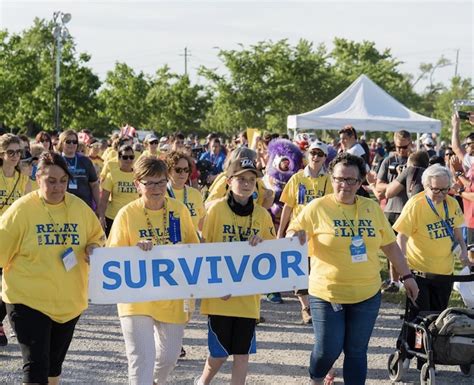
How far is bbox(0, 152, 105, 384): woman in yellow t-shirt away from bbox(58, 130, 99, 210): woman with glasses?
14.5 feet

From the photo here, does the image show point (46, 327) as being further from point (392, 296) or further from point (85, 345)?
point (392, 296)

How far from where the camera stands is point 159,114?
177 feet

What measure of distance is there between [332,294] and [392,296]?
4.93 m

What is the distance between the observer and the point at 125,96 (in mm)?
52219

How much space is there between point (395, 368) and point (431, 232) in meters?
1.17

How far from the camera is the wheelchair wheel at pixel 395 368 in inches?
248

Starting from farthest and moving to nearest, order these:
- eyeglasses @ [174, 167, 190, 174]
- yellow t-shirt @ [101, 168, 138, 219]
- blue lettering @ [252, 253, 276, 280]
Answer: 1. yellow t-shirt @ [101, 168, 138, 219]
2. eyeglasses @ [174, 167, 190, 174]
3. blue lettering @ [252, 253, 276, 280]

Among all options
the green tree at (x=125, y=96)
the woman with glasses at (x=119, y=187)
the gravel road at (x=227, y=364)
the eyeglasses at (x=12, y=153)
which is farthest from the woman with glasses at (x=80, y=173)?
the green tree at (x=125, y=96)

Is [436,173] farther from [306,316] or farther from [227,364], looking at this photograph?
[306,316]

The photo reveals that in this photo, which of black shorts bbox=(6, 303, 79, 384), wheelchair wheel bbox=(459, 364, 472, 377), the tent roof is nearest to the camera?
black shorts bbox=(6, 303, 79, 384)

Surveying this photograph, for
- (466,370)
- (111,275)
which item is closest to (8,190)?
(111,275)

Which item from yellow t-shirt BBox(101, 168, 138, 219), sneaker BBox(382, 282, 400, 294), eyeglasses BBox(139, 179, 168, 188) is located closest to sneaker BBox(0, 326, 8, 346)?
yellow t-shirt BBox(101, 168, 138, 219)

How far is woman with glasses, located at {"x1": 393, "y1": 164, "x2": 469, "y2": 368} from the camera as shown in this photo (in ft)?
21.2

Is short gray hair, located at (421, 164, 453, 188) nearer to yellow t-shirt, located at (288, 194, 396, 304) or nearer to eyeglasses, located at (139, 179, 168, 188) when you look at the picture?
yellow t-shirt, located at (288, 194, 396, 304)
